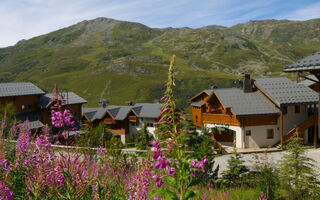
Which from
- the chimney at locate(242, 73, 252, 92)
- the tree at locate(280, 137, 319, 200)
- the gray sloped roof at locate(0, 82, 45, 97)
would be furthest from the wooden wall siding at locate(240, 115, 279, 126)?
the gray sloped roof at locate(0, 82, 45, 97)

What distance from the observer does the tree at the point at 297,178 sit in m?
7.32

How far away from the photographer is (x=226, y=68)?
18800 centimetres

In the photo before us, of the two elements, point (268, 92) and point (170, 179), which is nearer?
point (170, 179)

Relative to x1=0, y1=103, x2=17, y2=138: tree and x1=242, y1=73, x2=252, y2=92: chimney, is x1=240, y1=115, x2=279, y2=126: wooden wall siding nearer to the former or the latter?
x1=242, y1=73, x2=252, y2=92: chimney

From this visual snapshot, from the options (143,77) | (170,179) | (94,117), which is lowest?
(94,117)

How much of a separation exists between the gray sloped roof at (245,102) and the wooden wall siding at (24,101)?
34.5 meters

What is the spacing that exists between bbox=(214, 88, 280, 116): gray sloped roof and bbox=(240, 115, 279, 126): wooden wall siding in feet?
2.31

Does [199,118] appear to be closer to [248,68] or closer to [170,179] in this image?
[170,179]

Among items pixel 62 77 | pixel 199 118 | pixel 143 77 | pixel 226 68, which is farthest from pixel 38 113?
pixel 226 68

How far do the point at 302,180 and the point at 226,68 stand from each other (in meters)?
190

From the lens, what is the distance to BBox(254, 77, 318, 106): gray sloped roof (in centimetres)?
2700

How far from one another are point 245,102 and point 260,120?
310 centimetres

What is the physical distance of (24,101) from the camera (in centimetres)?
4306

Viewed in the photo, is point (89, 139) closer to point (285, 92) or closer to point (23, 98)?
point (285, 92)
